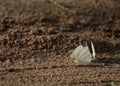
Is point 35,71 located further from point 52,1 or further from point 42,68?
point 52,1

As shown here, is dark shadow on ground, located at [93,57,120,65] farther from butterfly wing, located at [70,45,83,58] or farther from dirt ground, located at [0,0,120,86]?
butterfly wing, located at [70,45,83,58]

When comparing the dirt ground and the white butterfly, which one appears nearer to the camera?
the dirt ground

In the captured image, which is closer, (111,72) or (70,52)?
(111,72)

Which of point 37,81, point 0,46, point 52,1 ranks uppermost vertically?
point 52,1

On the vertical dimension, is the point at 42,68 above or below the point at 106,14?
below

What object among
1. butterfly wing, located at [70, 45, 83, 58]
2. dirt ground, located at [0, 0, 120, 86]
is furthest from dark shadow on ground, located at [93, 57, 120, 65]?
butterfly wing, located at [70, 45, 83, 58]

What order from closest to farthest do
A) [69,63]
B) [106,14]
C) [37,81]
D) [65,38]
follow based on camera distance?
[37,81], [69,63], [65,38], [106,14]

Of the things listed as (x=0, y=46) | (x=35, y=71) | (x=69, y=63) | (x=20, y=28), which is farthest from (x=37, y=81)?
(x=20, y=28)

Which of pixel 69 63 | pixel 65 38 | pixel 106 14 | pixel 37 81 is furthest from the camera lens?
pixel 106 14
